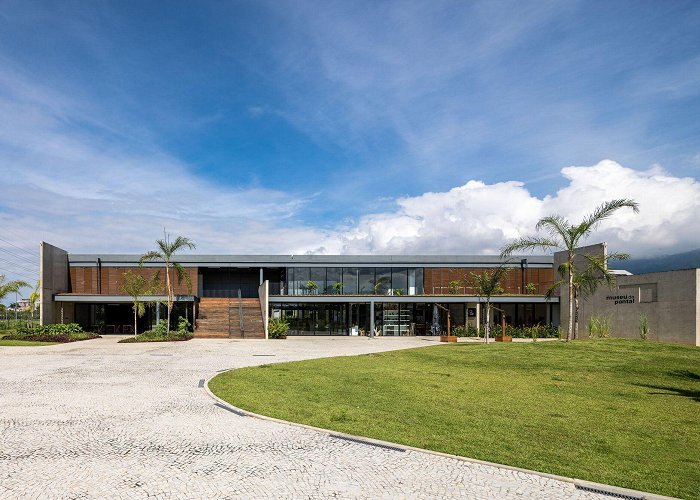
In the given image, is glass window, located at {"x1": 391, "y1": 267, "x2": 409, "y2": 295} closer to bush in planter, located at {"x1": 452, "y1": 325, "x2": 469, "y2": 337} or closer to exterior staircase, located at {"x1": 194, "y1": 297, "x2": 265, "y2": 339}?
bush in planter, located at {"x1": 452, "y1": 325, "x2": 469, "y2": 337}

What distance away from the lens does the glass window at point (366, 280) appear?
119 feet

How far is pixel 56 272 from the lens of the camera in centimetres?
3406

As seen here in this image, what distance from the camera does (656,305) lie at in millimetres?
23656

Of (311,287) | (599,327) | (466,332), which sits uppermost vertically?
(311,287)

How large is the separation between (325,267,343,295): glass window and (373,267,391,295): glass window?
2.69m

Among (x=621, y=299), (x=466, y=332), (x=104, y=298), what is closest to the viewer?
(x=621, y=299)

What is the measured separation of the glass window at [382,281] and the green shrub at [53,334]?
19.4m

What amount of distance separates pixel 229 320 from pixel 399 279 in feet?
43.0

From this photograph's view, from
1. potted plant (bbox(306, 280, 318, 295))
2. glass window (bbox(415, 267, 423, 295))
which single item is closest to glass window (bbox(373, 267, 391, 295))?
glass window (bbox(415, 267, 423, 295))

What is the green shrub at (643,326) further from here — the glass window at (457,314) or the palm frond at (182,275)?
the palm frond at (182,275)

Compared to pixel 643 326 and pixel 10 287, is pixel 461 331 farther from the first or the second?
pixel 10 287

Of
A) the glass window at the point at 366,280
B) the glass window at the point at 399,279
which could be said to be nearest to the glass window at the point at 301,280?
the glass window at the point at 366,280

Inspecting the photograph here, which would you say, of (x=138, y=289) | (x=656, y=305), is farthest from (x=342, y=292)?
(x=656, y=305)

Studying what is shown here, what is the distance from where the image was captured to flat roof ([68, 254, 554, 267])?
3653 cm
